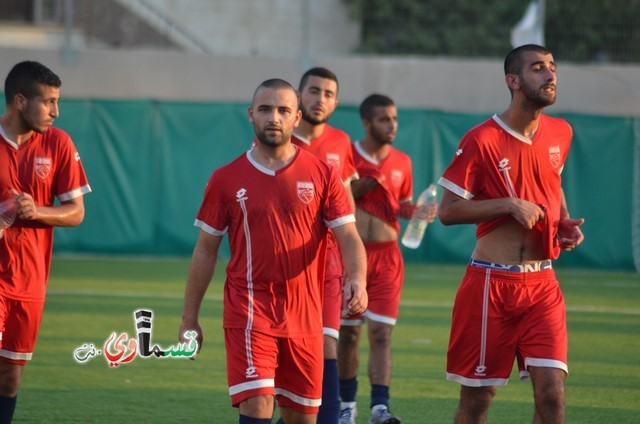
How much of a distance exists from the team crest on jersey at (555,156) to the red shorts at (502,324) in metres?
0.67

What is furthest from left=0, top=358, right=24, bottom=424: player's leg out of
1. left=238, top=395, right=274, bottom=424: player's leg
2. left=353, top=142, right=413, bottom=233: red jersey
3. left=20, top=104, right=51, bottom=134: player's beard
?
left=353, top=142, right=413, bottom=233: red jersey

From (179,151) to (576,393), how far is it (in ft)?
41.2

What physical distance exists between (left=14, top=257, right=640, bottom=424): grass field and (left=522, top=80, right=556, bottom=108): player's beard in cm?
316

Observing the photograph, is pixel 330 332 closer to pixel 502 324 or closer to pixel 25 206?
pixel 502 324

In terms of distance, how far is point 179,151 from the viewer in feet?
69.9

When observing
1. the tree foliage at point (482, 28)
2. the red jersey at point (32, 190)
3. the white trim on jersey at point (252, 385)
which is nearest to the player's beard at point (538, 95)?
the white trim on jersey at point (252, 385)

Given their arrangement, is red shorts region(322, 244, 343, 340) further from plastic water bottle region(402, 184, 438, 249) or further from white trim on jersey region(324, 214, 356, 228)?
white trim on jersey region(324, 214, 356, 228)

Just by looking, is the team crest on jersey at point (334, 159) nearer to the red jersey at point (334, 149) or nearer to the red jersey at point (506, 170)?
the red jersey at point (334, 149)

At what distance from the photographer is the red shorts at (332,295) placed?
7844 mm

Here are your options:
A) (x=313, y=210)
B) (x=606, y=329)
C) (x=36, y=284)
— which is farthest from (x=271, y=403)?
(x=606, y=329)

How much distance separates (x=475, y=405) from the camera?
6.74 m

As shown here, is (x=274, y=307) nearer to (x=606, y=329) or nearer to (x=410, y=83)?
(x=606, y=329)

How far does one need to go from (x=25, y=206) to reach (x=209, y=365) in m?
4.63

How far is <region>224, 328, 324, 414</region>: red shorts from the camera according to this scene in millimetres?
6270
